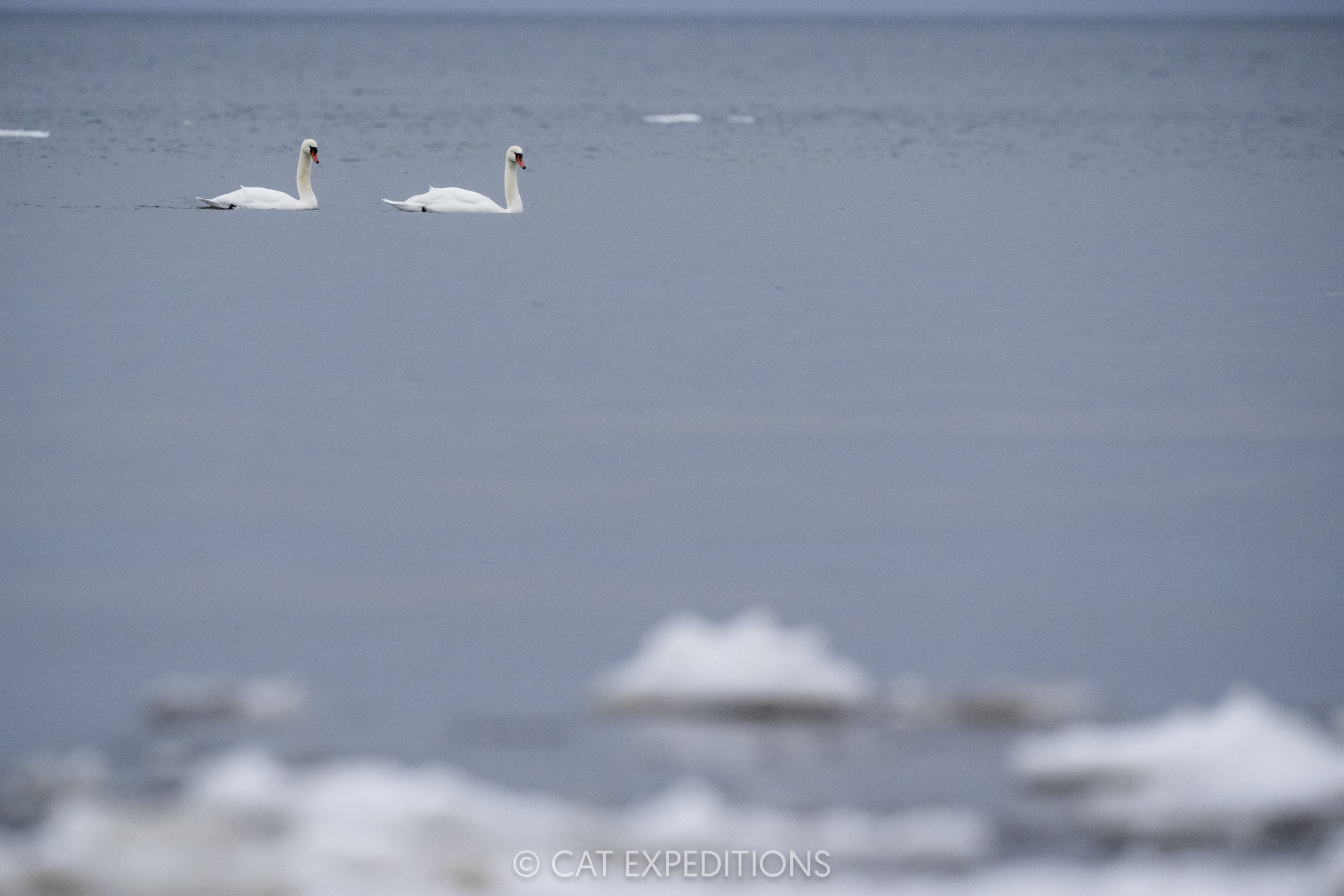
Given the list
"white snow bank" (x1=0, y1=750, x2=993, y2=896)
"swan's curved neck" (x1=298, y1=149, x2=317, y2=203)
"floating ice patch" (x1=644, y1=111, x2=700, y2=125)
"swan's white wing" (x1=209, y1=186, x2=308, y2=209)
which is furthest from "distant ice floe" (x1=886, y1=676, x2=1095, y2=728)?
"floating ice patch" (x1=644, y1=111, x2=700, y2=125)

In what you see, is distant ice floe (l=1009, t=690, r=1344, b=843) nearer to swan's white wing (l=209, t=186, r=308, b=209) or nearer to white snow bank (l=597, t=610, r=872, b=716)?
white snow bank (l=597, t=610, r=872, b=716)

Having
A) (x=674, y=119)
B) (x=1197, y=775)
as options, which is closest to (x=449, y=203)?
(x=1197, y=775)

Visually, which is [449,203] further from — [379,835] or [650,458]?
[379,835]

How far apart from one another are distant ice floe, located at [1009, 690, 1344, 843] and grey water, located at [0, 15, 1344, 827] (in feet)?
0.70

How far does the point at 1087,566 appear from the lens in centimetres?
703

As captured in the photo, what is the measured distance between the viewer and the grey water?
5965 millimetres

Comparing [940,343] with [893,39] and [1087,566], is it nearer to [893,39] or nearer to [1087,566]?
[1087,566]

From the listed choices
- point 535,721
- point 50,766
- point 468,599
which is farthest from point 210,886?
point 468,599

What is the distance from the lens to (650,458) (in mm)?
8570

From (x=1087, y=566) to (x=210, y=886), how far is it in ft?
11.8

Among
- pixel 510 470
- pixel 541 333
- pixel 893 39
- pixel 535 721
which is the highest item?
pixel 893 39

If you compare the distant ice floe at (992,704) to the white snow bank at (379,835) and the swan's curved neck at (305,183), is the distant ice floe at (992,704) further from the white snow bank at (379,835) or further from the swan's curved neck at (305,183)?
the swan's curved neck at (305,183)

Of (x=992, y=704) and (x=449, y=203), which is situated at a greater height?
(x=449, y=203)

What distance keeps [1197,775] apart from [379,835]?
6.95ft
